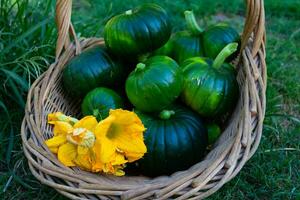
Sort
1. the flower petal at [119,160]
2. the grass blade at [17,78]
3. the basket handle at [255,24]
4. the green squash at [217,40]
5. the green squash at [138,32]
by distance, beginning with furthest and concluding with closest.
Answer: the grass blade at [17,78], the green squash at [217,40], the green squash at [138,32], the basket handle at [255,24], the flower petal at [119,160]

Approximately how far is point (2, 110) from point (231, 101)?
1.03 metres

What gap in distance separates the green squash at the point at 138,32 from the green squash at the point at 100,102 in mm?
169

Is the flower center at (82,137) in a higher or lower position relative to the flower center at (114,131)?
higher

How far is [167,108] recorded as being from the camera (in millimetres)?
1750

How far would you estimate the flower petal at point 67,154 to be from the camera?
5.15 feet

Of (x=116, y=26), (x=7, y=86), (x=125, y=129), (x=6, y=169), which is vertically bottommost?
(x=6, y=169)

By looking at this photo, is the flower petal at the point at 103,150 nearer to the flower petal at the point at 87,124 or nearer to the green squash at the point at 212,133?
the flower petal at the point at 87,124

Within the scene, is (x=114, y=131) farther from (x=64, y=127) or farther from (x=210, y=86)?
(x=210, y=86)

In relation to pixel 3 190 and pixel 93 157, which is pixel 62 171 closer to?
pixel 93 157

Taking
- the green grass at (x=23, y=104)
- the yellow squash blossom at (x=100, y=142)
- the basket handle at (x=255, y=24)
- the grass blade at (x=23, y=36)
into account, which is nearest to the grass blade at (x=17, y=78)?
the green grass at (x=23, y=104)

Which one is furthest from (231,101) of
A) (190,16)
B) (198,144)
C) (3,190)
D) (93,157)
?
(3,190)

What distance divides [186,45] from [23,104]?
2.42 feet

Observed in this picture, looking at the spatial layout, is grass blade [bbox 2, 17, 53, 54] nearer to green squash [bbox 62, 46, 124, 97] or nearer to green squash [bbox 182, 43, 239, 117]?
green squash [bbox 62, 46, 124, 97]

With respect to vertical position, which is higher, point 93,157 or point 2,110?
→ point 93,157
